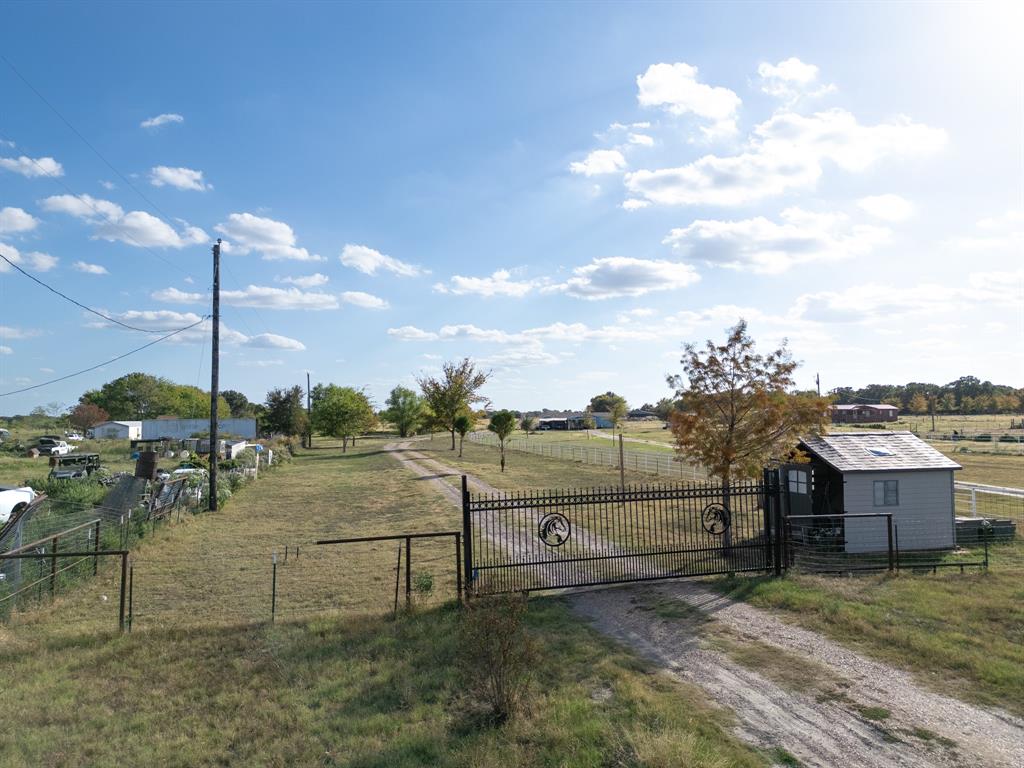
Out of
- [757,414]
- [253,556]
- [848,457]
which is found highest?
[757,414]

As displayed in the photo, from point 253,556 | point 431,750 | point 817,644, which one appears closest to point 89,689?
point 431,750

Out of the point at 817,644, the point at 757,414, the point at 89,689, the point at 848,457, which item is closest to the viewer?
the point at 89,689

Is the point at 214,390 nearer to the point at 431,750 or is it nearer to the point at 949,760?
the point at 431,750

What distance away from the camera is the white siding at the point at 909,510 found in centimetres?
1543

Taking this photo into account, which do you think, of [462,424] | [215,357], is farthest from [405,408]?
[215,357]

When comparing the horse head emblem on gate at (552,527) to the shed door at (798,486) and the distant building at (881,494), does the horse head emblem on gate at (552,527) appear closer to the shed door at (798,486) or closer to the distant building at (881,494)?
the distant building at (881,494)

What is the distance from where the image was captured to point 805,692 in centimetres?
688

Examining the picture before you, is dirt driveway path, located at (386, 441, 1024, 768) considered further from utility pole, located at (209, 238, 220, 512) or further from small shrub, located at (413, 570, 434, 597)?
utility pole, located at (209, 238, 220, 512)

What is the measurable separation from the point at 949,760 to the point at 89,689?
887cm

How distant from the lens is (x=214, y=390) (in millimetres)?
24031

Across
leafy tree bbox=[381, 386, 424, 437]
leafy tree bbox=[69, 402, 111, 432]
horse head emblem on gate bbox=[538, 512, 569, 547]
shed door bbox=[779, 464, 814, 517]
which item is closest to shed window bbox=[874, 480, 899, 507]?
shed door bbox=[779, 464, 814, 517]

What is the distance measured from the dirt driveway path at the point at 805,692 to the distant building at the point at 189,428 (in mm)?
75903

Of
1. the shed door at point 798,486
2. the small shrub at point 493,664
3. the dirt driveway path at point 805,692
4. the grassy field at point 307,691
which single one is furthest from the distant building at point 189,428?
the small shrub at point 493,664

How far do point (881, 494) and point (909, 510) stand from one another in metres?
0.84
